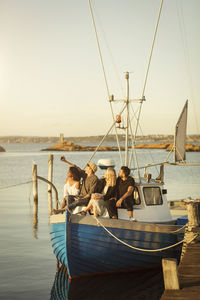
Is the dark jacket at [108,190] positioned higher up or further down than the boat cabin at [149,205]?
higher up

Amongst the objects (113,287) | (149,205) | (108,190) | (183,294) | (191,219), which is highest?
(108,190)

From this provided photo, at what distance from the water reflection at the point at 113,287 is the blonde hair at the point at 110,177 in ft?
8.41

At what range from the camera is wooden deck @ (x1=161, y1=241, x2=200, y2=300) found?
313 inches

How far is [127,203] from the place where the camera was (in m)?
11.7

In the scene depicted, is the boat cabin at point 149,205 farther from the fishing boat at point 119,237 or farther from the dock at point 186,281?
the dock at point 186,281

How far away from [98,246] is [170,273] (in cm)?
342

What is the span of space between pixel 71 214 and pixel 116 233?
1.27 meters

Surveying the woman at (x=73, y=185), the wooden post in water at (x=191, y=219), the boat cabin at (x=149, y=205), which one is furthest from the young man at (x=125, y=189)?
the wooden post in water at (x=191, y=219)

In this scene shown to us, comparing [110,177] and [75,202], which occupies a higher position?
[110,177]

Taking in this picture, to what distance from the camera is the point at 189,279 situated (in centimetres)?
893

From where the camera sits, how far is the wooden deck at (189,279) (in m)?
7.94

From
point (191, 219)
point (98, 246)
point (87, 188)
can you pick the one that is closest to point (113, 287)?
point (98, 246)

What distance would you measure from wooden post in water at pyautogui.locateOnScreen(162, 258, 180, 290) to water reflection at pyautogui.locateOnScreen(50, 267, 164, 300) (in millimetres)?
2926

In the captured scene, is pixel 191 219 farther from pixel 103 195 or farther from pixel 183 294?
pixel 183 294
